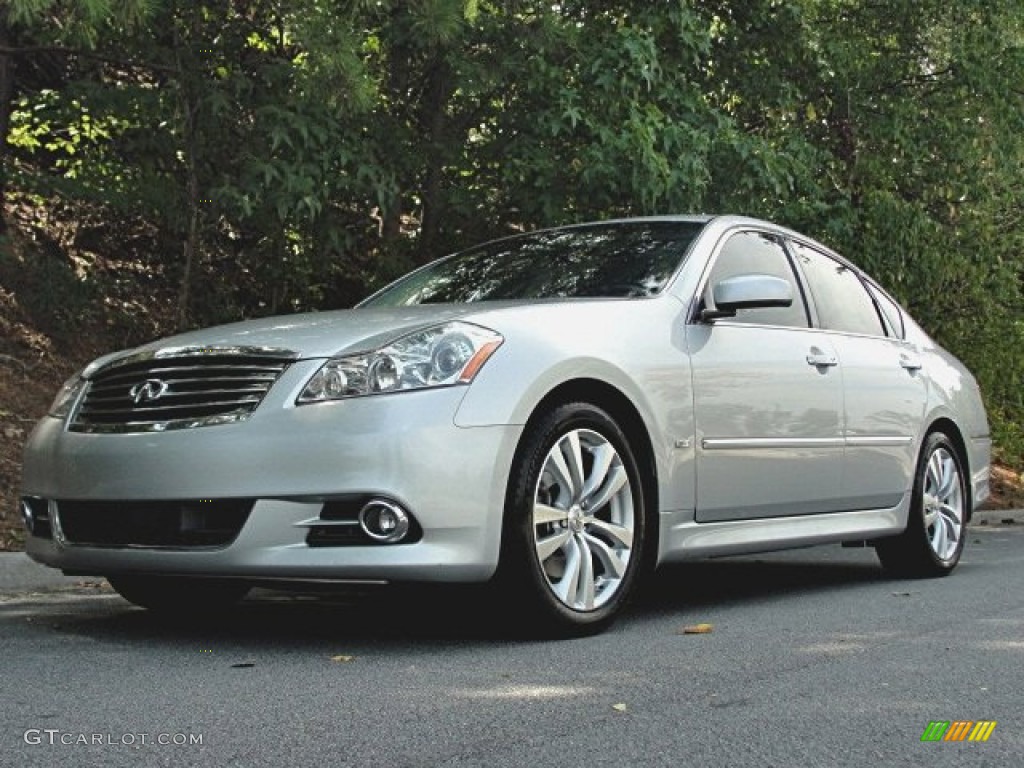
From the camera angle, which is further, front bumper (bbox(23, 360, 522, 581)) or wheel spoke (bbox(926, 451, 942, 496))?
wheel spoke (bbox(926, 451, 942, 496))

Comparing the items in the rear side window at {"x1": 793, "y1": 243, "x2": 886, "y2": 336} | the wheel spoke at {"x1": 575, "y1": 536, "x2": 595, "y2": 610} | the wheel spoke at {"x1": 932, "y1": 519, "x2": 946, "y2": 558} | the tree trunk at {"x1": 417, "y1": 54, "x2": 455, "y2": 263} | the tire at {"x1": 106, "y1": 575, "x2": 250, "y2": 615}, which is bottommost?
the wheel spoke at {"x1": 932, "y1": 519, "x2": 946, "y2": 558}

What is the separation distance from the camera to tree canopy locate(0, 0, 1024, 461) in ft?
31.3

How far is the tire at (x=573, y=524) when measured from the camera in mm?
5113

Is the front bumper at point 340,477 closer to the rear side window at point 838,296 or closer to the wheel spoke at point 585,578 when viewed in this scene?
the wheel spoke at point 585,578

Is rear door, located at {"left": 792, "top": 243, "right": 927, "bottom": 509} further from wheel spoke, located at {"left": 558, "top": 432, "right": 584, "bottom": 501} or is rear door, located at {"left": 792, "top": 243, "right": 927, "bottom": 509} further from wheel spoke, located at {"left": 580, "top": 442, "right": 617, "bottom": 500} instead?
wheel spoke, located at {"left": 558, "top": 432, "right": 584, "bottom": 501}

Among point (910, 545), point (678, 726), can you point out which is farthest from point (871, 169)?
point (678, 726)

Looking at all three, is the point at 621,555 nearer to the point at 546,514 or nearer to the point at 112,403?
the point at 546,514

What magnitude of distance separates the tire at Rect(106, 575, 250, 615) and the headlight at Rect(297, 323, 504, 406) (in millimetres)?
1241

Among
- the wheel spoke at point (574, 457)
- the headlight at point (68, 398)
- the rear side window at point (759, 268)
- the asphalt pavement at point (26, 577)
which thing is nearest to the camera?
the wheel spoke at point (574, 457)

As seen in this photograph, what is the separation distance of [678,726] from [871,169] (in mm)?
10315

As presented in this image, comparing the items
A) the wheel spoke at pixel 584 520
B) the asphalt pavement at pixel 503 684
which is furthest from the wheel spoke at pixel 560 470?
the asphalt pavement at pixel 503 684

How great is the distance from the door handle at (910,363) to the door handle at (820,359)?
81 centimetres

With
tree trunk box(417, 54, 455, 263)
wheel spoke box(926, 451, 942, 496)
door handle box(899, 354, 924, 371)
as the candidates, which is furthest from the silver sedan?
tree trunk box(417, 54, 455, 263)

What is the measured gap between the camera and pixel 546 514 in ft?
17.1
